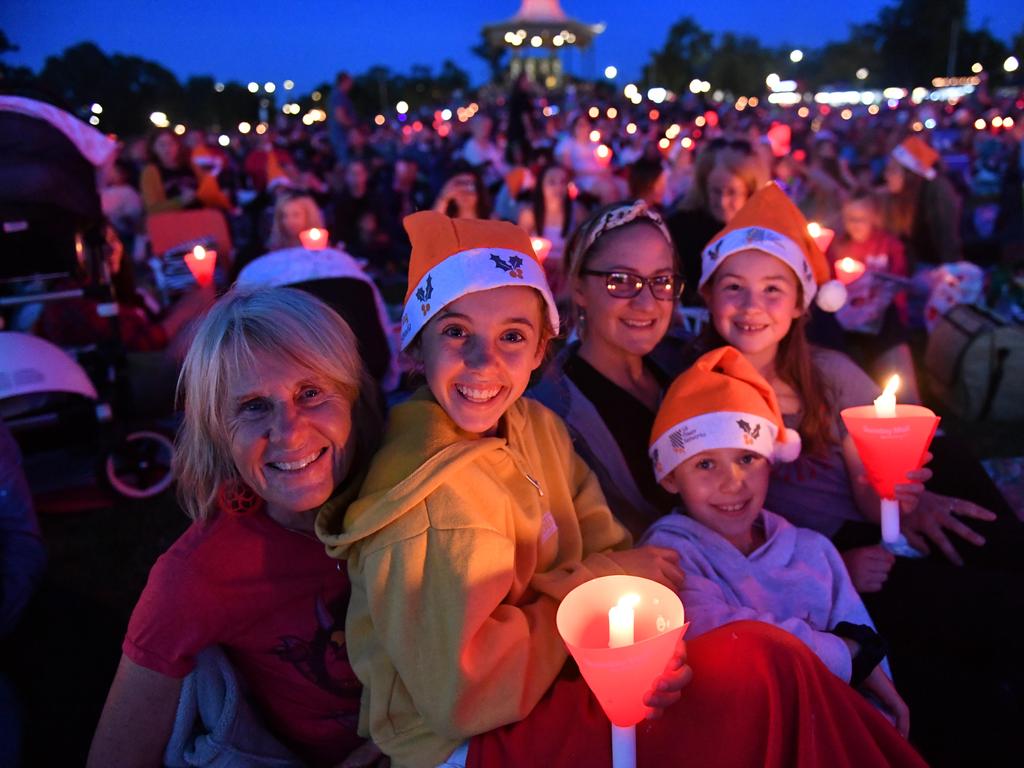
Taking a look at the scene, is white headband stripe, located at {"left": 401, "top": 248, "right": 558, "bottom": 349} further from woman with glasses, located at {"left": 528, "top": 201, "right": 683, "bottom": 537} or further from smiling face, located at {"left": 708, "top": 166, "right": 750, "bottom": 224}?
smiling face, located at {"left": 708, "top": 166, "right": 750, "bottom": 224}

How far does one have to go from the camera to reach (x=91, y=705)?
10.4 ft

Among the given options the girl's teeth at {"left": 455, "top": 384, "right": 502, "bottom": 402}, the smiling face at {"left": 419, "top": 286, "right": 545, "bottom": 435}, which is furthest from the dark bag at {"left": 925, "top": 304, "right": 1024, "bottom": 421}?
the girl's teeth at {"left": 455, "top": 384, "right": 502, "bottom": 402}

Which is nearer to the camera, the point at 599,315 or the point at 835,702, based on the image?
the point at 835,702

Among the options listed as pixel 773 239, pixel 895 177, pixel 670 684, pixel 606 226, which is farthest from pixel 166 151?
pixel 670 684

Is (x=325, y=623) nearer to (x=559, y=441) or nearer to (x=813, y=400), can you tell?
(x=559, y=441)

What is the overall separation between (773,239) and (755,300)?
0.78 feet

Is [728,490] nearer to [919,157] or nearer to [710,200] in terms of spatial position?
[710,200]

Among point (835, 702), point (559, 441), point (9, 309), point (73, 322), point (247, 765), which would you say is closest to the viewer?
point (835, 702)

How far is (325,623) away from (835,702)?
1.21 meters

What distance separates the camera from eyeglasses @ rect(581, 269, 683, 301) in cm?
272

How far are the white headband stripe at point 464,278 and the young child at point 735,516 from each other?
687 millimetres

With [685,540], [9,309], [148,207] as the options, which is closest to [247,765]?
[685,540]

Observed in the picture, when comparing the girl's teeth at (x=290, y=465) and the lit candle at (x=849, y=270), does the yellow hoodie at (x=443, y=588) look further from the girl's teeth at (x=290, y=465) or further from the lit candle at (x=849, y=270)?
the lit candle at (x=849, y=270)

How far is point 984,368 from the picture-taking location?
5.56 meters
